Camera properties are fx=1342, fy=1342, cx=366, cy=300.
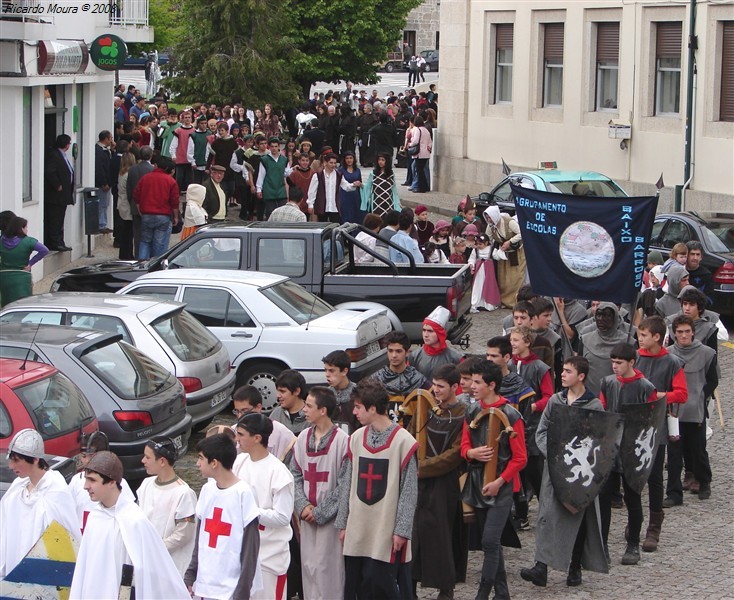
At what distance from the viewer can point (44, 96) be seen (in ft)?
70.2

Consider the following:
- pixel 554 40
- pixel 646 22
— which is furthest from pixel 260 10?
pixel 646 22

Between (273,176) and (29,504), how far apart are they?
51.1 feet

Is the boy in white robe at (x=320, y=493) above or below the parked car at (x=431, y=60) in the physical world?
below

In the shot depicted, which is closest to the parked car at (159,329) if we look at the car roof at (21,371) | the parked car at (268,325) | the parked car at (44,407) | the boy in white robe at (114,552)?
the parked car at (268,325)

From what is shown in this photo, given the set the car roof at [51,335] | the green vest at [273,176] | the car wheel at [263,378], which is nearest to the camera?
the car roof at [51,335]

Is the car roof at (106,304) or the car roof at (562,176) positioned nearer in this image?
the car roof at (106,304)

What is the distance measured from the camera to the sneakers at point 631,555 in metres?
9.34

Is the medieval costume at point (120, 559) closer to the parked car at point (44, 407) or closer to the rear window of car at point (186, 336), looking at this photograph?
the parked car at point (44, 407)

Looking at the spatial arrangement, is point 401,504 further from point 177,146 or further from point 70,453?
point 177,146

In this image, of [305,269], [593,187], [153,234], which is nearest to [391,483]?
[305,269]

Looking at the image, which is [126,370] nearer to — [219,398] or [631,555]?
[219,398]

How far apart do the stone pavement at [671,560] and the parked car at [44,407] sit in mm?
1860

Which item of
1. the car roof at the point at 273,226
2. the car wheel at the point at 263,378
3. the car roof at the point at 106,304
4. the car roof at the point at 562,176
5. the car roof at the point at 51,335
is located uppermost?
the car roof at the point at 562,176

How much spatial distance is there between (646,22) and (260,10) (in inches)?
657
